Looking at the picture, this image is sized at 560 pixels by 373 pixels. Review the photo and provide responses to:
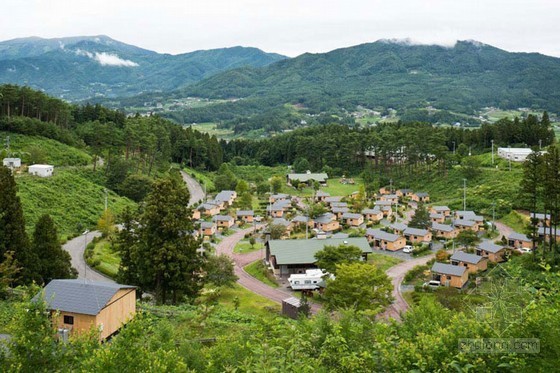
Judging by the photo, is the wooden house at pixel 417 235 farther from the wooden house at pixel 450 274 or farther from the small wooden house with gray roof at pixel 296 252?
the wooden house at pixel 450 274

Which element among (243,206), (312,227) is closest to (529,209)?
(312,227)

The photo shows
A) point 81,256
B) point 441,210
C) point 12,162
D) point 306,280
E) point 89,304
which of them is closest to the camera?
point 89,304

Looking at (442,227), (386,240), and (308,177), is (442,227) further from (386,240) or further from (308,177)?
(308,177)

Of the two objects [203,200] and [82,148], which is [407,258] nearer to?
[203,200]

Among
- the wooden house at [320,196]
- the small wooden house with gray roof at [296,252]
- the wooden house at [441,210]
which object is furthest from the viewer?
the wooden house at [320,196]

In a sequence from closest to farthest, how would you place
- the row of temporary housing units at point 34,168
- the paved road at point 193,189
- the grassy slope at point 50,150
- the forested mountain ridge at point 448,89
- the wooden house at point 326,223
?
1. the row of temporary housing units at point 34,168
2. the wooden house at point 326,223
3. the grassy slope at point 50,150
4. the paved road at point 193,189
5. the forested mountain ridge at point 448,89

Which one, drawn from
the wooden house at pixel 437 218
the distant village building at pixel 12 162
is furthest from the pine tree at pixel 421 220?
the distant village building at pixel 12 162

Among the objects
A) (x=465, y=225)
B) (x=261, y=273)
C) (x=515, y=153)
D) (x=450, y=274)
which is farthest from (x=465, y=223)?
(x=515, y=153)
